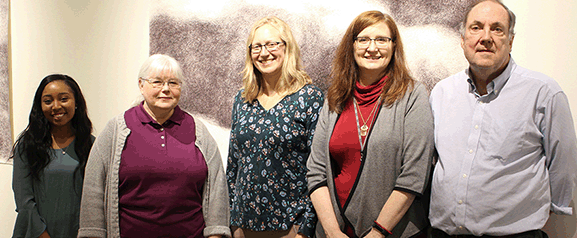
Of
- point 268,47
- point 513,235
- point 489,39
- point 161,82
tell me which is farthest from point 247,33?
point 513,235

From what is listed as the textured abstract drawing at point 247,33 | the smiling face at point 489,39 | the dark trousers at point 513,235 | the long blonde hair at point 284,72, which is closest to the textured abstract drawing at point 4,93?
the textured abstract drawing at point 247,33

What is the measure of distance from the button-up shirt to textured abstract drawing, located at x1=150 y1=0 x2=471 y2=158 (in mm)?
592

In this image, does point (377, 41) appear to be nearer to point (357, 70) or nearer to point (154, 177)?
point (357, 70)

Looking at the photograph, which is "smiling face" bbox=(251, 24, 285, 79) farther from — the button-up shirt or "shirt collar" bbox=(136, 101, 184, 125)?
the button-up shirt

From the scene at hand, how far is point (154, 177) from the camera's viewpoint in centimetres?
198

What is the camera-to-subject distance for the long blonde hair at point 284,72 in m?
2.24

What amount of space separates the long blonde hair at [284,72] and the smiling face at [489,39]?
84 centimetres

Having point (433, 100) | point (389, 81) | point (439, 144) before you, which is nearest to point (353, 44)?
point (389, 81)

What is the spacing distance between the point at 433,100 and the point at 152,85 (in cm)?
131

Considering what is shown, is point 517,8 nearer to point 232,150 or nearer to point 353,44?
point 353,44

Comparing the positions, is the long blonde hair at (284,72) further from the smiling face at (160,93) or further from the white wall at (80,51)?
the white wall at (80,51)

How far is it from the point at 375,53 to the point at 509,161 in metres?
0.71

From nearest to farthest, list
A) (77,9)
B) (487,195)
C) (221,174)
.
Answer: (487,195), (221,174), (77,9)

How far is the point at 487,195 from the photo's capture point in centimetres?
172
